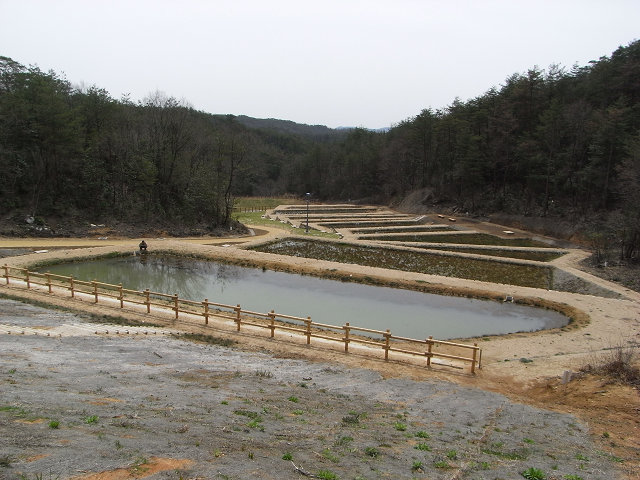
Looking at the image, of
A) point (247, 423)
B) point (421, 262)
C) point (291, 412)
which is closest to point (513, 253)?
point (421, 262)

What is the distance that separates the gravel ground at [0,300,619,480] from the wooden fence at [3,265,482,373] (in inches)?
67.5

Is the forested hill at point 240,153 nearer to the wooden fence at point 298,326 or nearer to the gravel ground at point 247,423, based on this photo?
the wooden fence at point 298,326

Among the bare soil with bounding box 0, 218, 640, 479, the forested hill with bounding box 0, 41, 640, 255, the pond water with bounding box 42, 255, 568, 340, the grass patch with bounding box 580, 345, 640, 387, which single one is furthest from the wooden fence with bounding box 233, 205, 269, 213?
the grass patch with bounding box 580, 345, 640, 387

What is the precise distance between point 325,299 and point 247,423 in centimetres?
1521

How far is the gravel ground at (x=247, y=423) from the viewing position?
6449mm

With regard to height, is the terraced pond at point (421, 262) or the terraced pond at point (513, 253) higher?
the terraced pond at point (513, 253)

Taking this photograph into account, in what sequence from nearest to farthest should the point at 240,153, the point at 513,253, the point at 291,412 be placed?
1. the point at 291,412
2. the point at 513,253
3. the point at 240,153

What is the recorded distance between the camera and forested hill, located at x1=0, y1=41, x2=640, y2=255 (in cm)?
4031

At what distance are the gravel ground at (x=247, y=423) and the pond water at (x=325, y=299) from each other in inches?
275

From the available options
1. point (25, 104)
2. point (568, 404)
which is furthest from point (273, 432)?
point (25, 104)

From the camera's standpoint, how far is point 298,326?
61.9 feet

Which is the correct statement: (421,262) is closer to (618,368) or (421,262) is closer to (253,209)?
(618,368)

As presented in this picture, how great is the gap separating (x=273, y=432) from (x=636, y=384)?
10372mm

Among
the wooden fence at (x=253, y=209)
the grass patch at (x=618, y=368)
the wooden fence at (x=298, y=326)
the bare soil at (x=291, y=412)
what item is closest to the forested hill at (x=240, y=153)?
the wooden fence at (x=253, y=209)
